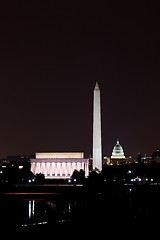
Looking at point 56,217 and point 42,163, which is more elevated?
point 42,163

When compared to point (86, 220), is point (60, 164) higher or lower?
higher

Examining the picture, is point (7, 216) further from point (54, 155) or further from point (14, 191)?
point (54, 155)

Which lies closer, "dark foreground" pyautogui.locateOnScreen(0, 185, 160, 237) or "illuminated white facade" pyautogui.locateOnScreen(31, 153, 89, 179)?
"dark foreground" pyautogui.locateOnScreen(0, 185, 160, 237)

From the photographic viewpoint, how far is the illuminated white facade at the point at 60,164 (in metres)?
156

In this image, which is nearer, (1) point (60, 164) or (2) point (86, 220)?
(2) point (86, 220)

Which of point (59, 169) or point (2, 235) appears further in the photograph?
point (59, 169)

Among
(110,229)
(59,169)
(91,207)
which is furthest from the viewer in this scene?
(59,169)

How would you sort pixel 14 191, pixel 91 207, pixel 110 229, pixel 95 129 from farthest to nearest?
pixel 95 129 → pixel 14 191 → pixel 91 207 → pixel 110 229

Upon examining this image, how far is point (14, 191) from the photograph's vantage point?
75.5 m

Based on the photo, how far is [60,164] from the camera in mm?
157000

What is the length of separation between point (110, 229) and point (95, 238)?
343 centimetres

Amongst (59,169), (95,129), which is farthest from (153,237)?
(59,169)

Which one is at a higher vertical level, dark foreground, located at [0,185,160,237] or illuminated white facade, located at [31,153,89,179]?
illuminated white facade, located at [31,153,89,179]

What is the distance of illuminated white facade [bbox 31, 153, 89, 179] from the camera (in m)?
156
